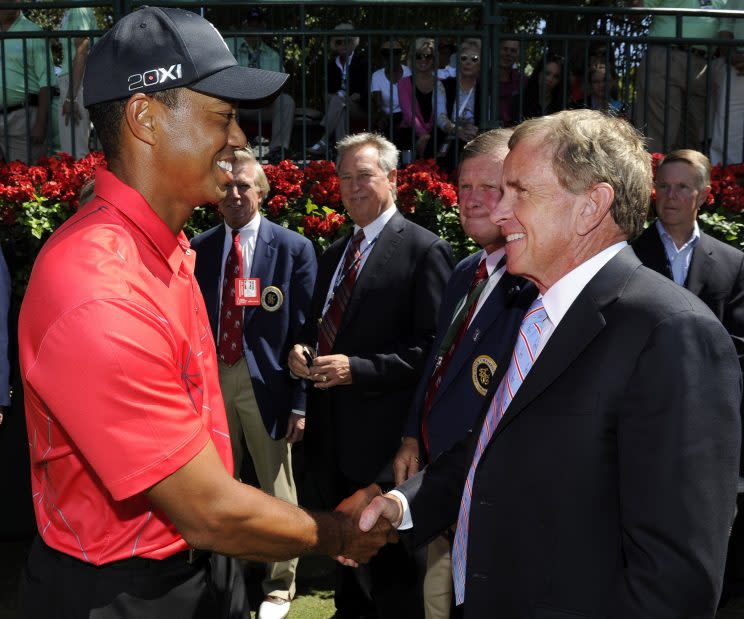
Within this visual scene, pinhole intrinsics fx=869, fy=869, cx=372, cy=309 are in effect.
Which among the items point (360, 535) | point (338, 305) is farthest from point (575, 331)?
point (338, 305)

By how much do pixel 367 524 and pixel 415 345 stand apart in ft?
7.54

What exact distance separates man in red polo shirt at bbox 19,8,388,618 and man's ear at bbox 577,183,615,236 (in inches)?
34.7

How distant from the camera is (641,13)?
6.76m

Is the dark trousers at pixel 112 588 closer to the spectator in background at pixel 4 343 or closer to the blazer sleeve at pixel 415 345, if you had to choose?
the blazer sleeve at pixel 415 345

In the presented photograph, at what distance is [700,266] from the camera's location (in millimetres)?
5406

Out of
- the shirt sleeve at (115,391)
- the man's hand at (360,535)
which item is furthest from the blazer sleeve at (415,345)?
the shirt sleeve at (115,391)

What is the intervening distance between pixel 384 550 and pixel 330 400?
0.92m

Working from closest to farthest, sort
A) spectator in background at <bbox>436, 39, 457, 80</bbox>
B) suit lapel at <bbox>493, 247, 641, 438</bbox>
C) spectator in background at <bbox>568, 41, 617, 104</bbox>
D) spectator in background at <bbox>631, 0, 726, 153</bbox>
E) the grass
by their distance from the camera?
suit lapel at <bbox>493, 247, 641, 438</bbox> < the grass < spectator in background at <bbox>631, 0, 726, 153</bbox> < spectator in background at <bbox>568, 41, 617, 104</bbox> < spectator in background at <bbox>436, 39, 457, 80</bbox>

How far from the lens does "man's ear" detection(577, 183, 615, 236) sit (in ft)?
7.15

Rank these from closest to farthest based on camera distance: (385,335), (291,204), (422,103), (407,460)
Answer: (407,460) → (385,335) → (291,204) → (422,103)

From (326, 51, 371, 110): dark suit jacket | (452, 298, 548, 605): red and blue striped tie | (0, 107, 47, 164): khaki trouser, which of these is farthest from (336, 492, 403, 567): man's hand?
(326, 51, 371, 110): dark suit jacket

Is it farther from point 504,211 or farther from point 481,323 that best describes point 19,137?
point 504,211

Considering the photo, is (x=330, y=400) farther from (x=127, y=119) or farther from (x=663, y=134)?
(x=663, y=134)

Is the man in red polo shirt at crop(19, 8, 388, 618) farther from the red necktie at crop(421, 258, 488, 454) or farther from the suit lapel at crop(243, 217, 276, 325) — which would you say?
the suit lapel at crop(243, 217, 276, 325)
